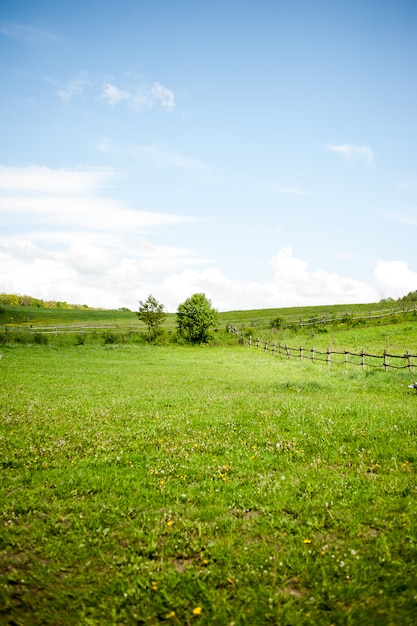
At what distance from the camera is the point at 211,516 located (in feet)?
22.9

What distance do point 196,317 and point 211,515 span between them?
54.7 metres

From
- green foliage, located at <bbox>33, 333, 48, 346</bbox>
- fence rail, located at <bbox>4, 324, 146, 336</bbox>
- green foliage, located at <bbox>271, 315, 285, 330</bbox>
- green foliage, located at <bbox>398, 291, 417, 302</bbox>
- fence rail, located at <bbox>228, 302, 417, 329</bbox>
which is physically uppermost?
green foliage, located at <bbox>398, 291, 417, 302</bbox>

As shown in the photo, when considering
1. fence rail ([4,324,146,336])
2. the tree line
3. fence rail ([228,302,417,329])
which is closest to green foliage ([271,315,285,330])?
fence rail ([228,302,417,329])

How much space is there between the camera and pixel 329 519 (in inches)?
267

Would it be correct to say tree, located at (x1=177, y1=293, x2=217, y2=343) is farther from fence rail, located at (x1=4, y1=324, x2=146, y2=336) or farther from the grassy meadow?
the grassy meadow

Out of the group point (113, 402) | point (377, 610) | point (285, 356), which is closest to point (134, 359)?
point (285, 356)

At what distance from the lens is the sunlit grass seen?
4.96 m

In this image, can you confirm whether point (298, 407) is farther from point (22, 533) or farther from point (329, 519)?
point (22, 533)

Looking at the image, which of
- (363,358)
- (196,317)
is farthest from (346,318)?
(363,358)

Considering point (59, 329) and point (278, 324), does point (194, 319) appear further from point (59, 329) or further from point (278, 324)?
point (59, 329)

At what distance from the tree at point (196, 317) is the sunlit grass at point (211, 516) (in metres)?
46.8

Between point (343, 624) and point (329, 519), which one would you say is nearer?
point (343, 624)

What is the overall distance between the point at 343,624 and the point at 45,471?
7.41 meters

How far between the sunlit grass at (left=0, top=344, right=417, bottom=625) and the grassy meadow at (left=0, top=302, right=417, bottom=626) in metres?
0.03
